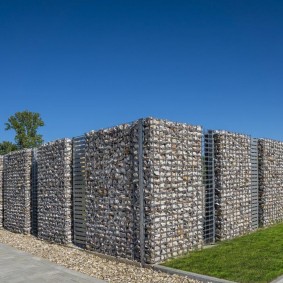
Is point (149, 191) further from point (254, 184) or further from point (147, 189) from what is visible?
point (254, 184)

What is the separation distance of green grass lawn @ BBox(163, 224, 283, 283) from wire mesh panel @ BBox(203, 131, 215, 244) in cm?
43

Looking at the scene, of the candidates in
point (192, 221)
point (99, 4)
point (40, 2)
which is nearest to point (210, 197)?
point (192, 221)

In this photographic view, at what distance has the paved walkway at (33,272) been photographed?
6703 millimetres

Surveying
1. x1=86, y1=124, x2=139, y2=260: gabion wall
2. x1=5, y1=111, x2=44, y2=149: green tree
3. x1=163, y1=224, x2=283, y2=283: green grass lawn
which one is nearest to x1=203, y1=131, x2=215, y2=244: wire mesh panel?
x1=163, y1=224, x2=283, y2=283: green grass lawn

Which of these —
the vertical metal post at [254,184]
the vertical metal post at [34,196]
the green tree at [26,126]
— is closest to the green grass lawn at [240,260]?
the vertical metal post at [254,184]

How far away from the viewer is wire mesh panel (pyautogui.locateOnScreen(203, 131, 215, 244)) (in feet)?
31.2

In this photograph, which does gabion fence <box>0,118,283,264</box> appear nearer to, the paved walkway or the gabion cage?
the gabion cage

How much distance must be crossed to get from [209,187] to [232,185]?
106 centimetres

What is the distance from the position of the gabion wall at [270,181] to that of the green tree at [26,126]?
21.2 metres

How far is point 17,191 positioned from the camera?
1301 centimetres

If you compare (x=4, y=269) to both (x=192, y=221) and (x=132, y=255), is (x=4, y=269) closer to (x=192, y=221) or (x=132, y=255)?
(x=132, y=255)

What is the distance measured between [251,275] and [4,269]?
16.8 feet

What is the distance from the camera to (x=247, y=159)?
11.3m

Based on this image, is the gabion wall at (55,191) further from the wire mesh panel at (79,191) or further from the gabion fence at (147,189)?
the wire mesh panel at (79,191)
